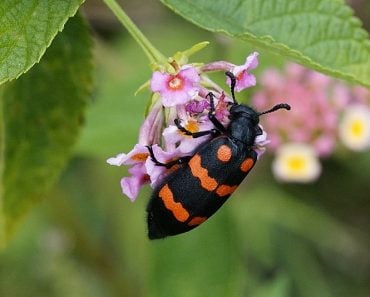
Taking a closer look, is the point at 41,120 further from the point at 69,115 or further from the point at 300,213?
the point at 300,213

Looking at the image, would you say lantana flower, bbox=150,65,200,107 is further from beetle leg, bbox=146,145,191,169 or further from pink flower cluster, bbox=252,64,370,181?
pink flower cluster, bbox=252,64,370,181

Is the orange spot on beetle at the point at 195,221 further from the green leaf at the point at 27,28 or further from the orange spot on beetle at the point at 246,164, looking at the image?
the green leaf at the point at 27,28

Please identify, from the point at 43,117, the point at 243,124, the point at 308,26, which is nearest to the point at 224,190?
the point at 243,124

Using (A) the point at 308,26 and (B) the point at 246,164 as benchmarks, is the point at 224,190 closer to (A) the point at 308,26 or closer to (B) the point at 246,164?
(B) the point at 246,164

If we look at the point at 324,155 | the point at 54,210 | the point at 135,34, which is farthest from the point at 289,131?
the point at 135,34

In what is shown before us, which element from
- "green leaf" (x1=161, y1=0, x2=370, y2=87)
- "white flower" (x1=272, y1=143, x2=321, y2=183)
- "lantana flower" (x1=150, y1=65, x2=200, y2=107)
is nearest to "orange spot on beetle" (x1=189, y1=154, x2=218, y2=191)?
"lantana flower" (x1=150, y1=65, x2=200, y2=107)
